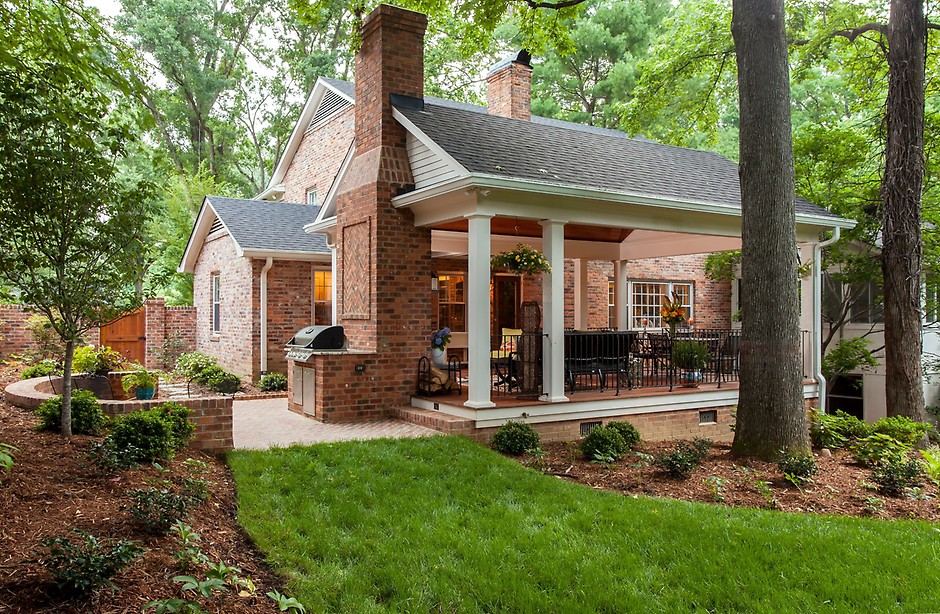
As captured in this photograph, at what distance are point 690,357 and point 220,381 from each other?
350 inches

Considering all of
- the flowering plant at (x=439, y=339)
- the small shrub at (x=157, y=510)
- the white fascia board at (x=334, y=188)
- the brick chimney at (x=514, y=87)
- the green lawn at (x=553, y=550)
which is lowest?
the green lawn at (x=553, y=550)

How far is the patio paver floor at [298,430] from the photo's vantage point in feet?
26.6

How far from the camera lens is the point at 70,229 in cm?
579

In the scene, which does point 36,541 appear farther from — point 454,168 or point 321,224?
point 321,224

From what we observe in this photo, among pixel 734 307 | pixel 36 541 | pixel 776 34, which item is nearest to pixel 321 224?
pixel 776 34

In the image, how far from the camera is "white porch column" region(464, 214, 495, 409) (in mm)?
8516

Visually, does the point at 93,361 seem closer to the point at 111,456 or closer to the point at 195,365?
the point at 195,365

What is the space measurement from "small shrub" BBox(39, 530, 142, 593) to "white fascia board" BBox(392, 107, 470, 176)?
595 cm

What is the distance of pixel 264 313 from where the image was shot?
14320mm

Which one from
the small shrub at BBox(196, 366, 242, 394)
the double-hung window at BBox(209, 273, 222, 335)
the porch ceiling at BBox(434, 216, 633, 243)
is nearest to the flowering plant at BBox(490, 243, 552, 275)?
the porch ceiling at BBox(434, 216, 633, 243)

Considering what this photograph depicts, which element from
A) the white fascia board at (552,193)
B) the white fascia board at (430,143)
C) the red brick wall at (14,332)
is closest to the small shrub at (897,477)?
the white fascia board at (552,193)

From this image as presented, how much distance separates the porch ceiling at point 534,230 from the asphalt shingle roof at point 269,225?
427 cm

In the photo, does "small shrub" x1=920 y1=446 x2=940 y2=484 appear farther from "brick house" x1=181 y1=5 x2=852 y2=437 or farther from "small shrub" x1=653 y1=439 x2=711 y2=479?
"brick house" x1=181 y1=5 x2=852 y2=437

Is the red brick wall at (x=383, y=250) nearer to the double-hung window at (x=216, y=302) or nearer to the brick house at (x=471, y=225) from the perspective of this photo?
the brick house at (x=471, y=225)
